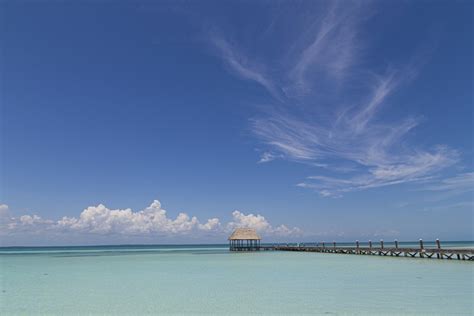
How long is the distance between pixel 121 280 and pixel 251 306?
914 cm

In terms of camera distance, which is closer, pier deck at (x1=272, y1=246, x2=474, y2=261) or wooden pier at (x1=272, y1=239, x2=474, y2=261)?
pier deck at (x1=272, y1=246, x2=474, y2=261)

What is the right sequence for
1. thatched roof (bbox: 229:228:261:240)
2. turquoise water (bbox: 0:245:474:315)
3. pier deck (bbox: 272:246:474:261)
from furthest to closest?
1. thatched roof (bbox: 229:228:261:240)
2. pier deck (bbox: 272:246:474:261)
3. turquoise water (bbox: 0:245:474:315)

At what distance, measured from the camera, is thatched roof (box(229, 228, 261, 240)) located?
50062 millimetres

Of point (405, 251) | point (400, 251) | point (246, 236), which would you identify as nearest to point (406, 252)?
point (400, 251)

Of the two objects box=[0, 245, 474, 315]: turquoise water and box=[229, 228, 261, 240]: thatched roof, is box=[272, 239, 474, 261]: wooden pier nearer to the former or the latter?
box=[229, 228, 261, 240]: thatched roof

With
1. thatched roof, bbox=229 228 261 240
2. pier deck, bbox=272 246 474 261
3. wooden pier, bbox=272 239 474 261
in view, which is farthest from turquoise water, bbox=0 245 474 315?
thatched roof, bbox=229 228 261 240

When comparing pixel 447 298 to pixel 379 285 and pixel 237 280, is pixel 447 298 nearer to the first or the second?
pixel 379 285

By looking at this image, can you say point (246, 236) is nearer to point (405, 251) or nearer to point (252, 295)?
point (405, 251)

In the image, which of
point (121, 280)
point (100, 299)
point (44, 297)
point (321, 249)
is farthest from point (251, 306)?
point (321, 249)

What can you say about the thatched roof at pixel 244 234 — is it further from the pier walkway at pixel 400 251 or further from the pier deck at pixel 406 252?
the pier deck at pixel 406 252

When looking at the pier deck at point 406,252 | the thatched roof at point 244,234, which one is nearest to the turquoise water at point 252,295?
the pier deck at point 406,252

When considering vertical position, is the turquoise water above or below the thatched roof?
below

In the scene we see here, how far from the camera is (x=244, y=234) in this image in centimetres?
5050

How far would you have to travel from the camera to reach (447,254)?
1133 inches
